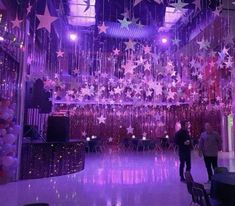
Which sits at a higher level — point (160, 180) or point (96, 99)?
point (96, 99)

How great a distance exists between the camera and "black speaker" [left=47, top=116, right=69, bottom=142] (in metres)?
8.45

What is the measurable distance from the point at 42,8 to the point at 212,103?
10.7 m

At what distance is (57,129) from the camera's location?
852 centimetres

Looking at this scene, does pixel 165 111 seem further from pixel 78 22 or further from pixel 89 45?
pixel 78 22

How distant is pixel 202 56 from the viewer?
13305 mm

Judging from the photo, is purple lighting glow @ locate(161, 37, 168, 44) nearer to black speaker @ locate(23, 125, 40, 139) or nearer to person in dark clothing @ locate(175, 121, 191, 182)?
person in dark clothing @ locate(175, 121, 191, 182)

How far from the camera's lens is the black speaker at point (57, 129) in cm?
845

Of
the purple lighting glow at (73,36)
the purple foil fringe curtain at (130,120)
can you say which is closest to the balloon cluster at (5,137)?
the purple lighting glow at (73,36)

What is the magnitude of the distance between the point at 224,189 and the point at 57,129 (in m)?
5.69

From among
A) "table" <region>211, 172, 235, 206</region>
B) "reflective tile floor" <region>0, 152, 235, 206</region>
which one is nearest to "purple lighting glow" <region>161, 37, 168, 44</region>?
"reflective tile floor" <region>0, 152, 235, 206</region>

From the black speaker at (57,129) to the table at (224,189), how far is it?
527 centimetres

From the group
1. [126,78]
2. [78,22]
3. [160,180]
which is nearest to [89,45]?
[78,22]

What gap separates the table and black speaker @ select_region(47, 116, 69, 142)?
5.27 metres

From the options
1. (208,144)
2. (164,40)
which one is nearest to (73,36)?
(164,40)
